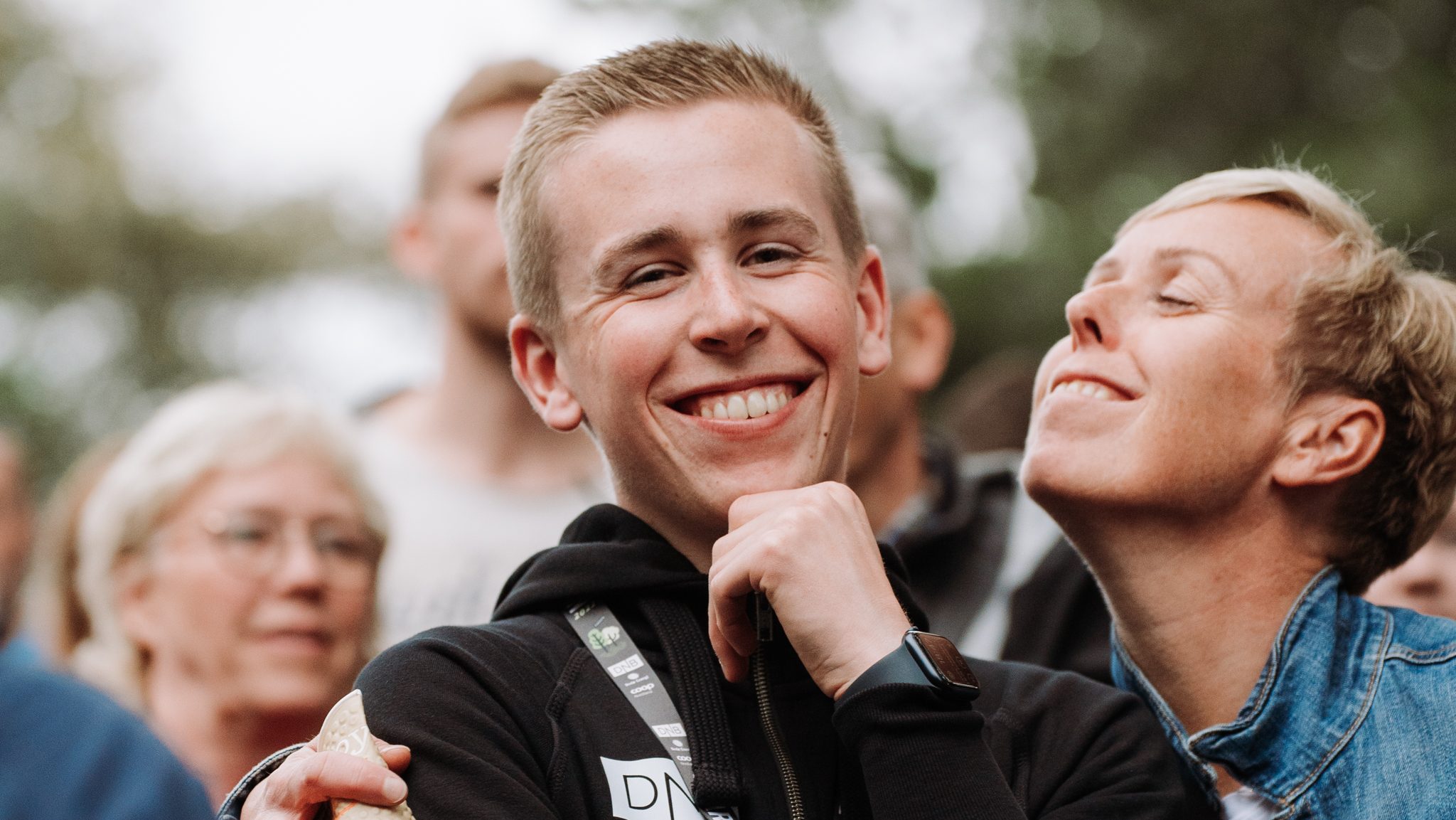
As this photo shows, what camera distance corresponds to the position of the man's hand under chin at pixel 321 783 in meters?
2.05

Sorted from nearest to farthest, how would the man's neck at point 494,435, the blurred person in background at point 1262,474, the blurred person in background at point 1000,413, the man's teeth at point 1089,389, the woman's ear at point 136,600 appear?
the blurred person in background at point 1262,474
the man's teeth at point 1089,389
the woman's ear at point 136,600
the man's neck at point 494,435
the blurred person in background at point 1000,413

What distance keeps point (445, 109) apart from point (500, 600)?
2927 mm

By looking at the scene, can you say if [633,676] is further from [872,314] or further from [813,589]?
[872,314]

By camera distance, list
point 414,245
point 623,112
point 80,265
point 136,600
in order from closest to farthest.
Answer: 1. point 623,112
2. point 136,600
3. point 414,245
4. point 80,265

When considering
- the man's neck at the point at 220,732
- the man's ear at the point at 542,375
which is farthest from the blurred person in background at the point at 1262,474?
the man's neck at the point at 220,732

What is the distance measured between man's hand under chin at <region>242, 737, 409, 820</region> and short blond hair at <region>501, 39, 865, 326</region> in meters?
0.86

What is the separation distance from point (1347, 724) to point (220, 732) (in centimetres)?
300

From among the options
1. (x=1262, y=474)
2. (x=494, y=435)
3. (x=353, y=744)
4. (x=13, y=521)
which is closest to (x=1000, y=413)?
(x=494, y=435)

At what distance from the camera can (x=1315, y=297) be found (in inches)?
116

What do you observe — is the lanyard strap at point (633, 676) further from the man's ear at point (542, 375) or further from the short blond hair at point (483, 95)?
the short blond hair at point (483, 95)

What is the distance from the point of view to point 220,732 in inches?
165

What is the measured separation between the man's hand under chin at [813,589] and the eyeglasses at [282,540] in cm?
223

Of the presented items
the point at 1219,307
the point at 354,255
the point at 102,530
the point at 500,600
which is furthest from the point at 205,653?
the point at 354,255

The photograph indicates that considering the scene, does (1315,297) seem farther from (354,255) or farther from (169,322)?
(354,255)
